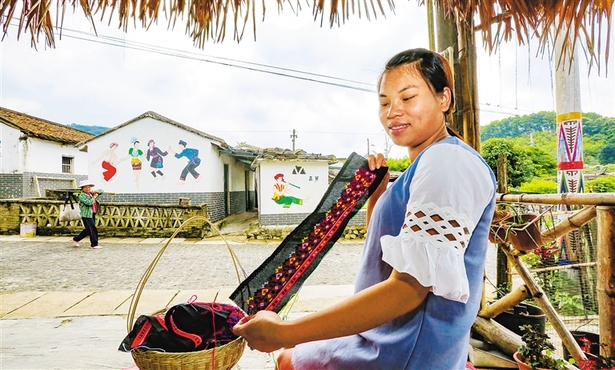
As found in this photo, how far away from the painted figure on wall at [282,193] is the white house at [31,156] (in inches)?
450

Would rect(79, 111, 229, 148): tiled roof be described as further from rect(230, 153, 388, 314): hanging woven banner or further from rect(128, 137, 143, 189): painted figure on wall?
rect(230, 153, 388, 314): hanging woven banner

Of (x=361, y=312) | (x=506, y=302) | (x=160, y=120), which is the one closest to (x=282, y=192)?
(x=160, y=120)

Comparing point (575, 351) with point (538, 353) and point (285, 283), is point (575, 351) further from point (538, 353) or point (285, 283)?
point (285, 283)

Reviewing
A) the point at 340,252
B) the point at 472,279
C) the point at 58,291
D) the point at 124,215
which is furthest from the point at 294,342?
the point at 124,215

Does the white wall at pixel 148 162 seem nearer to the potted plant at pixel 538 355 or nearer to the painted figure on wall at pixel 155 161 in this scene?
the painted figure on wall at pixel 155 161

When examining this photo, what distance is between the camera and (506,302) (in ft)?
7.64

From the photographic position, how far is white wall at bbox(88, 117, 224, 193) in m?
13.2

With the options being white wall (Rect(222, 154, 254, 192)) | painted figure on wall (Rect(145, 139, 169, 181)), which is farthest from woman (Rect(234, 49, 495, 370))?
white wall (Rect(222, 154, 254, 192))

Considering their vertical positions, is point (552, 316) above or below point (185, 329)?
below

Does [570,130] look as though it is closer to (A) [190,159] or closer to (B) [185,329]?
Result: (B) [185,329]

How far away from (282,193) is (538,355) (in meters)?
10.6

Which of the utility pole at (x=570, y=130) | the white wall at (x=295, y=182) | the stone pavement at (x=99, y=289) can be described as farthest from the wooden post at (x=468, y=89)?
the white wall at (x=295, y=182)

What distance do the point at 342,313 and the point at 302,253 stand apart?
54 cm

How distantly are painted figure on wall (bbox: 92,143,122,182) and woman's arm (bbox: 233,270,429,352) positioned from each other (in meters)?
14.3
